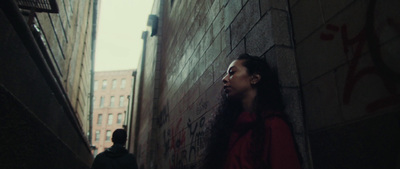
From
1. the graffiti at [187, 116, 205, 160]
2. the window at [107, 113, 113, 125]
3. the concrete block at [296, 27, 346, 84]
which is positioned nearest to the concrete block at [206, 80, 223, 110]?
the graffiti at [187, 116, 205, 160]

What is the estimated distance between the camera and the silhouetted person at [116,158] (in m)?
2.95

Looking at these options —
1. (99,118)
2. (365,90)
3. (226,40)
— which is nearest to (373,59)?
(365,90)

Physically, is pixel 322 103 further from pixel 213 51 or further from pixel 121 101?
A: pixel 121 101

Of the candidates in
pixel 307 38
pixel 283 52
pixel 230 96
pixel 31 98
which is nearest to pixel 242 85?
pixel 230 96

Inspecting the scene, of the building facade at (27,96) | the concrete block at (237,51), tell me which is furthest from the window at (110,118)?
the concrete block at (237,51)

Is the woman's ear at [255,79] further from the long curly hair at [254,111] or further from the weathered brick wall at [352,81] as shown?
the weathered brick wall at [352,81]

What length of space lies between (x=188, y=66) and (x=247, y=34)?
6.83 feet

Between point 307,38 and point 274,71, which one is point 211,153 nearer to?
Result: point 274,71

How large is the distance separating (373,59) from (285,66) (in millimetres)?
608

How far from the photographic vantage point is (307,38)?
5.74 feet

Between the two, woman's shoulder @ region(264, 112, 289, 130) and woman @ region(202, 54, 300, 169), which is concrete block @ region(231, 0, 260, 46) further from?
woman's shoulder @ region(264, 112, 289, 130)

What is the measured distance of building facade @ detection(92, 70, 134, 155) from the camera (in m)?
35.7

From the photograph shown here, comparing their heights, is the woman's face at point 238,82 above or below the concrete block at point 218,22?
below

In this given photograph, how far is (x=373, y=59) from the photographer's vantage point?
1.26 m
